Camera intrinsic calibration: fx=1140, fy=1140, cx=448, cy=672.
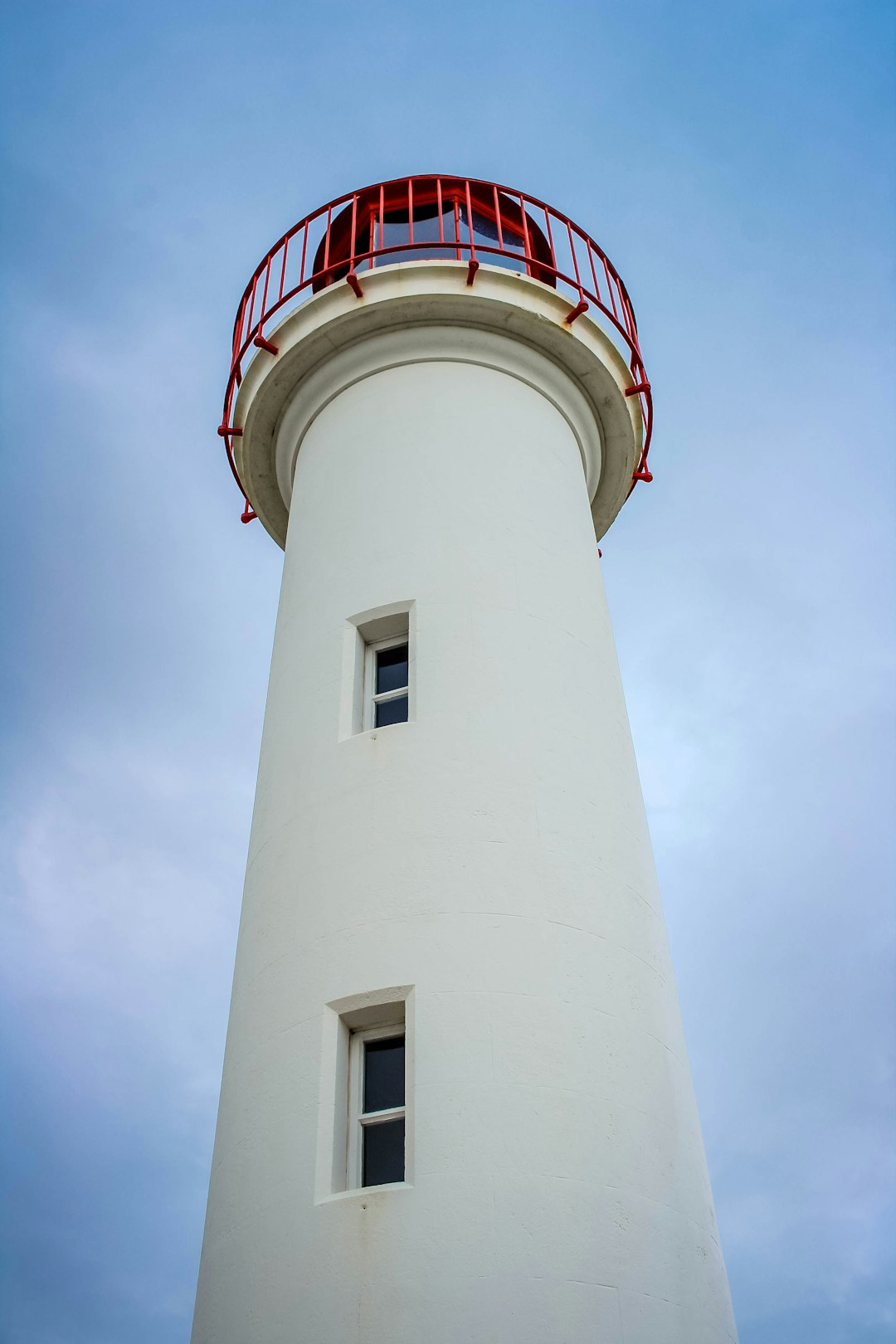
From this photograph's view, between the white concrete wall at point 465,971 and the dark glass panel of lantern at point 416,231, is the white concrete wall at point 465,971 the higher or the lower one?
the lower one

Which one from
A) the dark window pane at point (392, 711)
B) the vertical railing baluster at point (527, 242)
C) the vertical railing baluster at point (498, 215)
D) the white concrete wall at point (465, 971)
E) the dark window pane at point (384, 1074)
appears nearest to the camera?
the white concrete wall at point (465, 971)

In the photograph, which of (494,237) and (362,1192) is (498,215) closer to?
(494,237)

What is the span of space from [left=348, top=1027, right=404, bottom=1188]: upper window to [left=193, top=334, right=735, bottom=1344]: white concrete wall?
23cm

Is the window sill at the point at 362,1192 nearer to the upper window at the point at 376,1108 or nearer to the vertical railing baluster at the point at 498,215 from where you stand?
the upper window at the point at 376,1108

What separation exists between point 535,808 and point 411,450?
13.6 ft

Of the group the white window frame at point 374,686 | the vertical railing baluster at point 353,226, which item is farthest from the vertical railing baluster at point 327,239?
the white window frame at point 374,686

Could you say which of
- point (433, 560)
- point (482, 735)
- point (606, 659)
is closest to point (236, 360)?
point (433, 560)

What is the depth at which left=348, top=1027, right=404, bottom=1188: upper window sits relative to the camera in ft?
22.0

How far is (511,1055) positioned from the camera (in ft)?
21.9

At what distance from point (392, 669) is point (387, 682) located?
146 millimetres

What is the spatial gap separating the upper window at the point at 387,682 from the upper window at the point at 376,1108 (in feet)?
8.03

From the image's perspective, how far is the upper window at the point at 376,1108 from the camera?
669 centimetres

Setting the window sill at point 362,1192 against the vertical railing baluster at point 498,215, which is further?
the vertical railing baluster at point 498,215

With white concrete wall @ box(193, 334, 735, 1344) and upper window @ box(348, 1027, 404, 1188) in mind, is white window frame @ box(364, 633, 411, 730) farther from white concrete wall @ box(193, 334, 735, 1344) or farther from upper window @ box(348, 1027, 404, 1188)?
upper window @ box(348, 1027, 404, 1188)
